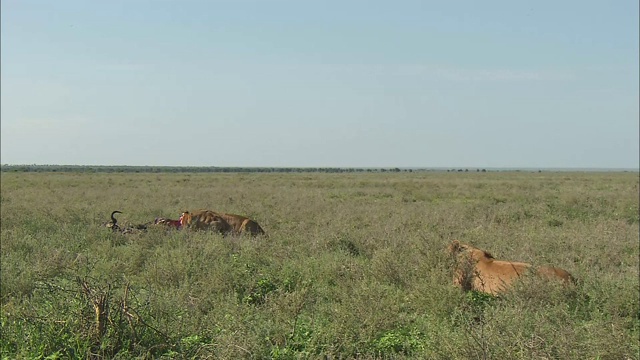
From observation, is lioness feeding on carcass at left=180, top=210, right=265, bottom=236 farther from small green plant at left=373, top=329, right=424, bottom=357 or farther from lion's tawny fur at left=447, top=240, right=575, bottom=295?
small green plant at left=373, top=329, right=424, bottom=357

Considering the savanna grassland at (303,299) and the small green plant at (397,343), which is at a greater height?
the savanna grassland at (303,299)

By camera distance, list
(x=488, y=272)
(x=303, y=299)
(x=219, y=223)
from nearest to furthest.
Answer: (x=303, y=299), (x=488, y=272), (x=219, y=223)

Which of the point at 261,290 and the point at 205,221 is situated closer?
the point at 261,290

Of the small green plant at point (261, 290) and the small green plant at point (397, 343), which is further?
the small green plant at point (261, 290)

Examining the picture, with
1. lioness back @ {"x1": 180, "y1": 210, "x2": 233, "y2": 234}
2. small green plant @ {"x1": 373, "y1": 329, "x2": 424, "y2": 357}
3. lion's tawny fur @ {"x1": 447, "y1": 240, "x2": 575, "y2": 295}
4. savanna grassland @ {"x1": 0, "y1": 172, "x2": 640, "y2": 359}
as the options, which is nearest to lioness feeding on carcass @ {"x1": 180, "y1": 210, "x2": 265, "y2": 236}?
lioness back @ {"x1": 180, "y1": 210, "x2": 233, "y2": 234}

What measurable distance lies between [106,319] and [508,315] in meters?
3.16

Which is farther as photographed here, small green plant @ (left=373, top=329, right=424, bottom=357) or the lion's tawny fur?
the lion's tawny fur

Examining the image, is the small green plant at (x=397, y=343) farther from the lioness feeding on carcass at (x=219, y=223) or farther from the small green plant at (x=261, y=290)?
the lioness feeding on carcass at (x=219, y=223)

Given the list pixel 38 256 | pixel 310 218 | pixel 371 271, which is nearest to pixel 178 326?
pixel 371 271

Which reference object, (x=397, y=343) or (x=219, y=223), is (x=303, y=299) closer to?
(x=397, y=343)

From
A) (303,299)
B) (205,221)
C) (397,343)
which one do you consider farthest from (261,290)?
(205,221)

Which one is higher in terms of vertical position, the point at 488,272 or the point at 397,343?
the point at 488,272

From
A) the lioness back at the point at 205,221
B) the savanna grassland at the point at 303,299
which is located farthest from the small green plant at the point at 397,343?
the lioness back at the point at 205,221

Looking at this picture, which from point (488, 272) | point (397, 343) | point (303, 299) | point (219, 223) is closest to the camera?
point (397, 343)
